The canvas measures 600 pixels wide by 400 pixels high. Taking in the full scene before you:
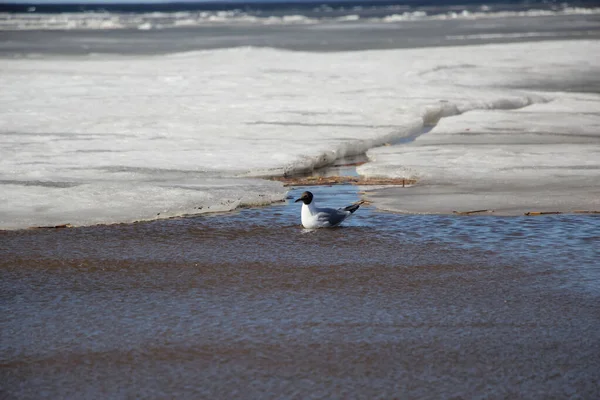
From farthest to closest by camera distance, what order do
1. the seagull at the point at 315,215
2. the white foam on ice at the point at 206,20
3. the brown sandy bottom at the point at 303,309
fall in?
the white foam on ice at the point at 206,20 < the seagull at the point at 315,215 < the brown sandy bottom at the point at 303,309

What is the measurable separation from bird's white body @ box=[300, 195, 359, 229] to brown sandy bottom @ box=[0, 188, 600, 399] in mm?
79

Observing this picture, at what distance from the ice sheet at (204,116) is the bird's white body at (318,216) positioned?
1016 mm

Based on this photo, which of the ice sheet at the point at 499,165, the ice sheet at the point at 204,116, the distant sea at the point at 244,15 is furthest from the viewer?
the distant sea at the point at 244,15

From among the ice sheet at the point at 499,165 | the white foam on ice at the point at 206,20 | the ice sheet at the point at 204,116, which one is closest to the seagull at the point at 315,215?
the ice sheet at the point at 499,165

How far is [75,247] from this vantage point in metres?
6.20

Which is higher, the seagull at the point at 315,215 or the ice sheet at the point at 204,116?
the ice sheet at the point at 204,116

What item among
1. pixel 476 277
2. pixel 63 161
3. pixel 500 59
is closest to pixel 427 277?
pixel 476 277

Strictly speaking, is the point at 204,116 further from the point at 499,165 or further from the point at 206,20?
the point at 206,20

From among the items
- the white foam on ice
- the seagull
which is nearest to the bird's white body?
the seagull

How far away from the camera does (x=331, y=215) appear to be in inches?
258

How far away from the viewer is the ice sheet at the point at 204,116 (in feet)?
24.7

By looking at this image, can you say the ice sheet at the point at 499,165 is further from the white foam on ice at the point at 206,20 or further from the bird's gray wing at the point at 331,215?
the white foam on ice at the point at 206,20

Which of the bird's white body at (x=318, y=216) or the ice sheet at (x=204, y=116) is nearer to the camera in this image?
the bird's white body at (x=318, y=216)

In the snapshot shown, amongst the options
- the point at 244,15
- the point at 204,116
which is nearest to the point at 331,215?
the point at 204,116
